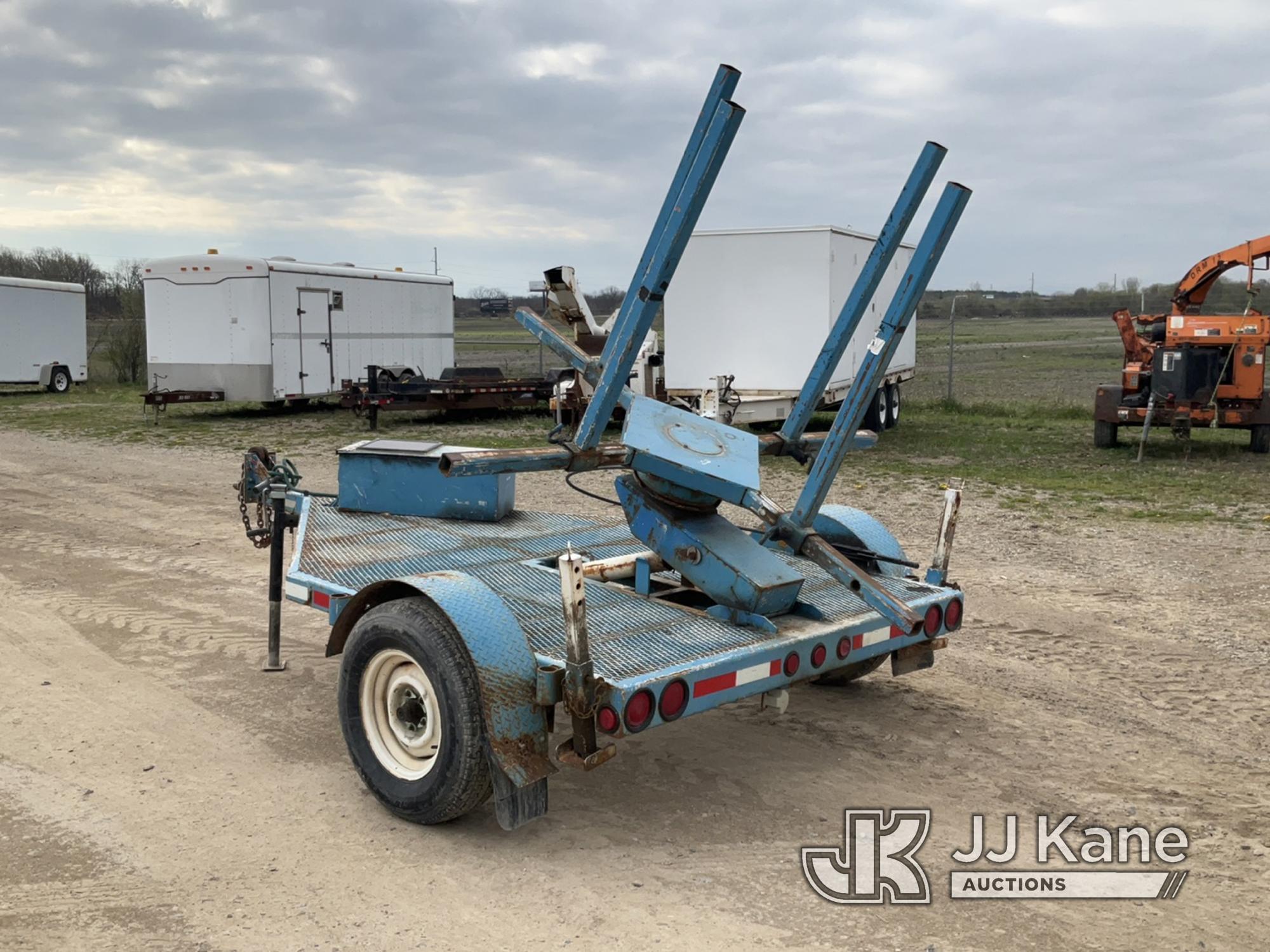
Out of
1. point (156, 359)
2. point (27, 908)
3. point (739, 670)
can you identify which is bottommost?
point (27, 908)

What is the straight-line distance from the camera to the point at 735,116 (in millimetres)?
4383

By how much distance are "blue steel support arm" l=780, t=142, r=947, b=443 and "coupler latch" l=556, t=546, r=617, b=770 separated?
162cm

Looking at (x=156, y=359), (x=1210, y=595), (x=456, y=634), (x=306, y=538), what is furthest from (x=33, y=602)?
(x=156, y=359)

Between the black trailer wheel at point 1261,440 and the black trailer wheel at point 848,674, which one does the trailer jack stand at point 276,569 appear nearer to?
the black trailer wheel at point 848,674

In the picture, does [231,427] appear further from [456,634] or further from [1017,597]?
[456,634]

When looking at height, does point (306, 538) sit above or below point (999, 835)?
above

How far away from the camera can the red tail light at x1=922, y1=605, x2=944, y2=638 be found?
4.96 m

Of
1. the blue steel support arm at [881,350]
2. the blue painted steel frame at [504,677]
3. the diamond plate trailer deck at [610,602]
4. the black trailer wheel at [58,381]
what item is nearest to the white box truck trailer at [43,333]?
the black trailer wheel at [58,381]

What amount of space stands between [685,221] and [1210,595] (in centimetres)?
543

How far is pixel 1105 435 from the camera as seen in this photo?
624 inches

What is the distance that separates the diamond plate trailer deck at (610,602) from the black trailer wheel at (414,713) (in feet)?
0.83

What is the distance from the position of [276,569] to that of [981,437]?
13663 mm

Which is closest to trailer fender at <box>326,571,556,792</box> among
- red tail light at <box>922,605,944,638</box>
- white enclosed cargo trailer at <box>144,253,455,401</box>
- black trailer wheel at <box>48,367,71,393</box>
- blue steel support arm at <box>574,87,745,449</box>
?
blue steel support arm at <box>574,87,745,449</box>

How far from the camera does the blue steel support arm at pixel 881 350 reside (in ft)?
15.7
